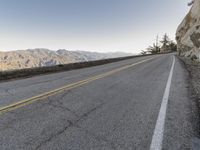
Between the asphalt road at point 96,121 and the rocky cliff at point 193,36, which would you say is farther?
the rocky cliff at point 193,36

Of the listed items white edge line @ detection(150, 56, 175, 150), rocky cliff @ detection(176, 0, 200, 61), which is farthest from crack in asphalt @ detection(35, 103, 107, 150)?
rocky cliff @ detection(176, 0, 200, 61)

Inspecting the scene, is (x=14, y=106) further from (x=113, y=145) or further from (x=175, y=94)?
(x=175, y=94)

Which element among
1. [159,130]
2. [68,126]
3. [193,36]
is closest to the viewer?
[159,130]

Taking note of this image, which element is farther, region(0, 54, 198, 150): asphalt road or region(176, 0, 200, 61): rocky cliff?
region(176, 0, 200, 61): rocky cliff

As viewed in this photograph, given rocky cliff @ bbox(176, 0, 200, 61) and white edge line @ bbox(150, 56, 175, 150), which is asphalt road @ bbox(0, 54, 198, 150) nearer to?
white edge line @ bbox(150, 56, 175, 150)

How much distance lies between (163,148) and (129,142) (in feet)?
1.71

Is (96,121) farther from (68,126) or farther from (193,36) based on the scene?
(193,36)

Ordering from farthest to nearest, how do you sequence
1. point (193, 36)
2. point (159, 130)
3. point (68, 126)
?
1. point (193, 36)
2. point (68, 126)
3. point (159, 130)

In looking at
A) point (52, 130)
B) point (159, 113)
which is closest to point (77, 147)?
point (52, 130)

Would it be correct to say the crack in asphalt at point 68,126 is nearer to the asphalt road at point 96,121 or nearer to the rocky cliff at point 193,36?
the asphalt road at point 96,121

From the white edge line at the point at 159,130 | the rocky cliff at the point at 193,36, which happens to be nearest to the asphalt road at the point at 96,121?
the white edge line at the point at 159,130

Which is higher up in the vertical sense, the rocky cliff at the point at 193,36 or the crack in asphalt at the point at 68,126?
the rocky cliff at the point at 193,36

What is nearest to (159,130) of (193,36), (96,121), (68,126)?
(96,121)

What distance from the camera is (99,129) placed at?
11.0 feet
